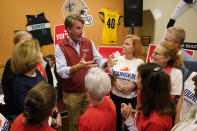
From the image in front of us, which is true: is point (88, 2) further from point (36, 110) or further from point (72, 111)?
point (36, 110)

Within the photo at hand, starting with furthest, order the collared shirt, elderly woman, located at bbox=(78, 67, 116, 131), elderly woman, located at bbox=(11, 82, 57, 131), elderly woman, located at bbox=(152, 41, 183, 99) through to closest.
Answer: the collared shirt
elderly woman, located at bbox=(152, 41, 183, 99)
elderly woman, located at bbox=(78, 67, 116, 131)
elderly woman, located at bbox=(11, 82, 57, 131)

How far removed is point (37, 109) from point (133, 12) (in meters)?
3.56

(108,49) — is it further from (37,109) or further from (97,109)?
(37,109)

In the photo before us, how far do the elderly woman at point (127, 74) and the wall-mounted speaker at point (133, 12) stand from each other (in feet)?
6.83

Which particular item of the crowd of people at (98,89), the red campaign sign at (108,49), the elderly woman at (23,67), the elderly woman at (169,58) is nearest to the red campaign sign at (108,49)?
the red campaign sign at (108,49)

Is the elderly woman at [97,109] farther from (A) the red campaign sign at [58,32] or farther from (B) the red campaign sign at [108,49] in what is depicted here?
(A) the red campaign sign at [58,32]

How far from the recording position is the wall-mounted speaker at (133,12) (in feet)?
12.7

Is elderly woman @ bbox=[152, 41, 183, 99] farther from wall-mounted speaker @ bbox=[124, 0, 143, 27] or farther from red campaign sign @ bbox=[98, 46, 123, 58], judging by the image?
wall-mounted speaker @ bbox=[124, 0, 143, 27]

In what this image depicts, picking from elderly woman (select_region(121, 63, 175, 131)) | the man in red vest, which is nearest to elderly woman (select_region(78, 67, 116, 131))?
elderly woman (select_region(121, 63, 175, 131))

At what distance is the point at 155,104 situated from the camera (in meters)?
1.13

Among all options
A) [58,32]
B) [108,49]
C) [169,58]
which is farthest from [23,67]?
[58,32]

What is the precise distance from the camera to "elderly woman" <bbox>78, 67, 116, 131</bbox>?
109 centimetres

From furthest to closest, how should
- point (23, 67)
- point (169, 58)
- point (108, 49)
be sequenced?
point (108, 49) → point (169, 58) → point (23, 67)

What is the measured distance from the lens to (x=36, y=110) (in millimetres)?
973
